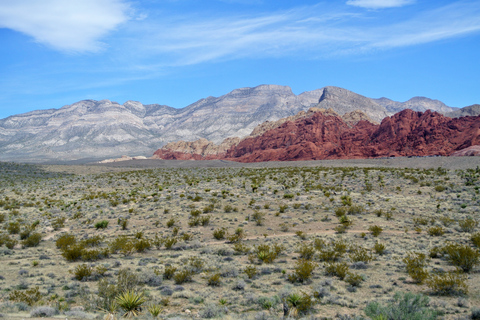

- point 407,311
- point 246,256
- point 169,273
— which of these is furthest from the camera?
point 246,256

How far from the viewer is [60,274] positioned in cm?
1015

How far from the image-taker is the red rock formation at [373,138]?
7831 cm

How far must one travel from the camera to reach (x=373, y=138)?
9462 centimetres

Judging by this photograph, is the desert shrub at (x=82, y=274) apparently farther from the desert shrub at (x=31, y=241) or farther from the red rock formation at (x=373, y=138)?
the red rock formation at (x=373, y=138)

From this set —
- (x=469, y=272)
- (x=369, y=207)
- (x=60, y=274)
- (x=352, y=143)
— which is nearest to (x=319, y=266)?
(x=469, y=272)

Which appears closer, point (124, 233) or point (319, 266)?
point (319, 266)

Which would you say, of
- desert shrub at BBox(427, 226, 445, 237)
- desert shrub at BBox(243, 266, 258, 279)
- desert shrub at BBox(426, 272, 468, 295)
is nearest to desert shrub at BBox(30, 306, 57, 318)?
desert shrub at BBox(243, 266, 258, 279)

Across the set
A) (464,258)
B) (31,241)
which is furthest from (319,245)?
(31,241)

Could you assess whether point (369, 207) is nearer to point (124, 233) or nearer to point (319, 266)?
point (319, 266)

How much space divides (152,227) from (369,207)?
46.9ft

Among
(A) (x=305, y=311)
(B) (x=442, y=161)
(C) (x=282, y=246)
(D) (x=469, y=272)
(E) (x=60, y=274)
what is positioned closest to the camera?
(A) (x=305, y=311)

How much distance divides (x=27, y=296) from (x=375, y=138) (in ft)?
321

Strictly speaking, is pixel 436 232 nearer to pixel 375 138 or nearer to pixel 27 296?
pixel 27 296

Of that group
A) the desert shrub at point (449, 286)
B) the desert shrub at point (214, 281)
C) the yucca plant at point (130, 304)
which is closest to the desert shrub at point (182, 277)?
the desert shrub at point (214, 281)
